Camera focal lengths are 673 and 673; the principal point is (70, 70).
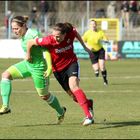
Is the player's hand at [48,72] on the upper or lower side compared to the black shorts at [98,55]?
upper

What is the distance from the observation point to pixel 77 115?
13.2 m

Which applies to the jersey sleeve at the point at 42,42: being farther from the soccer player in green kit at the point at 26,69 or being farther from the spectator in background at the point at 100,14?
the spectator in background at the point at 100,14

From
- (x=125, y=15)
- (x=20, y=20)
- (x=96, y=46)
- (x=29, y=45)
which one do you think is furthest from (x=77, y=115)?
(x=125, y=15)

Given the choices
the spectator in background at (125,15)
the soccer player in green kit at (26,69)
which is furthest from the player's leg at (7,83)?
the spectator in background at (125,15)

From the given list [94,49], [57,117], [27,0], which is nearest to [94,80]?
[94,49]

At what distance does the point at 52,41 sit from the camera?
449 inches

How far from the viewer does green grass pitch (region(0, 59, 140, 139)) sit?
34.6 ft

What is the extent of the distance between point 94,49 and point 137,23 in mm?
15103

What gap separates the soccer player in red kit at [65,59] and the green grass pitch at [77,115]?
44 cm

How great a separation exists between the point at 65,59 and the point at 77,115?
194 centimetres

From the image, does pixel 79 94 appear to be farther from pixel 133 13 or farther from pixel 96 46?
pixel 133 13

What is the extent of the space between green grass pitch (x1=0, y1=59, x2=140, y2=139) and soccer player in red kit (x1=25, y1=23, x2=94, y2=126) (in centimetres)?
44

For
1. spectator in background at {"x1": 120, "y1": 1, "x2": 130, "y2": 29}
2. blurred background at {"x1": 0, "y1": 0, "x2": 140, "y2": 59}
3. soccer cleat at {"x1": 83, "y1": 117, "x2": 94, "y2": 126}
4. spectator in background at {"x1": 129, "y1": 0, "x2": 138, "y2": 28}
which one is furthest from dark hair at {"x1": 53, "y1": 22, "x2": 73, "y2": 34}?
spectator in background at {"x1": 129, "y1": 0, "x2": 138, "y2": 28}

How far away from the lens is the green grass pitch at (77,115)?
10539 mm
